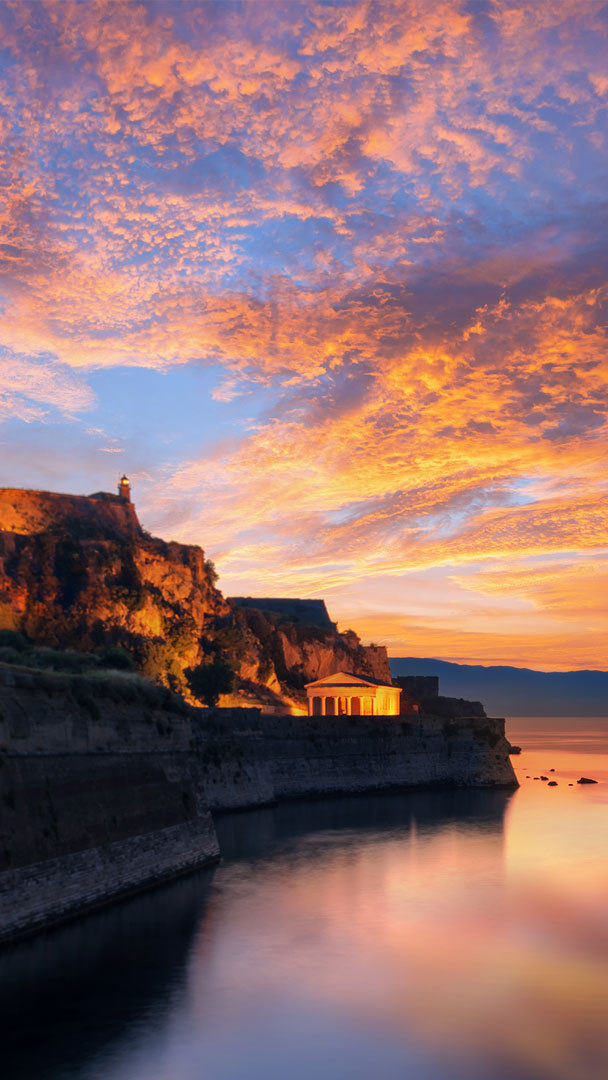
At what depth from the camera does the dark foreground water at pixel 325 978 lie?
1745 cm

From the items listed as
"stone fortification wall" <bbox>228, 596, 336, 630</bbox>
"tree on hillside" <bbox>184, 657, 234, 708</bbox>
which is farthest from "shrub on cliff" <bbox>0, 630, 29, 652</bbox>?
"stone fortification wall" <bbox>228, 596, 336, 630</bbox>

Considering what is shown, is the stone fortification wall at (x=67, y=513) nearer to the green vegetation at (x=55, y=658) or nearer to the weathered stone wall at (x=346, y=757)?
the green vegetation at (x=55, y=658)

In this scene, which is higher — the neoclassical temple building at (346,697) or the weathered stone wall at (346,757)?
the neoclassical temple building at (346,697)

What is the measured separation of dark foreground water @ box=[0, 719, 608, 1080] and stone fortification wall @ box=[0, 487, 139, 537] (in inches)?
2714

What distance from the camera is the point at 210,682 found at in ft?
293

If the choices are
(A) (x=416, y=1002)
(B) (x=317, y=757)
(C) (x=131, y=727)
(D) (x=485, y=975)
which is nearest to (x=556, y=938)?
(D) (x=485, y=975)

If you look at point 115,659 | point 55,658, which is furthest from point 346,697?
point 55,658

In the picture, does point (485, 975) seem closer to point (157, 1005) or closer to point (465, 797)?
point (157, 1005)

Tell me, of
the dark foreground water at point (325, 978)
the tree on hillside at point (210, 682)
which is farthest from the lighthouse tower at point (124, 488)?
the dark foreground water at point (325, 978)

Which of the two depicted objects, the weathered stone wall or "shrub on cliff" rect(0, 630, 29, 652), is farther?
"shrub on cliff" rect(0, 630, 29, 652)

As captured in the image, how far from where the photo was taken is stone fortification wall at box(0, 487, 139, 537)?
3999 inches

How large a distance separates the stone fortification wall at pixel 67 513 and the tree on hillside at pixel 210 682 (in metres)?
24.4

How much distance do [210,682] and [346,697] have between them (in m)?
15.0

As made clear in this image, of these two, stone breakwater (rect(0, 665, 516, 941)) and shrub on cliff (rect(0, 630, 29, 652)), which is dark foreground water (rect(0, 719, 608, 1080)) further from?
shrub on cliff (rect(0, 630, 29, 652))
